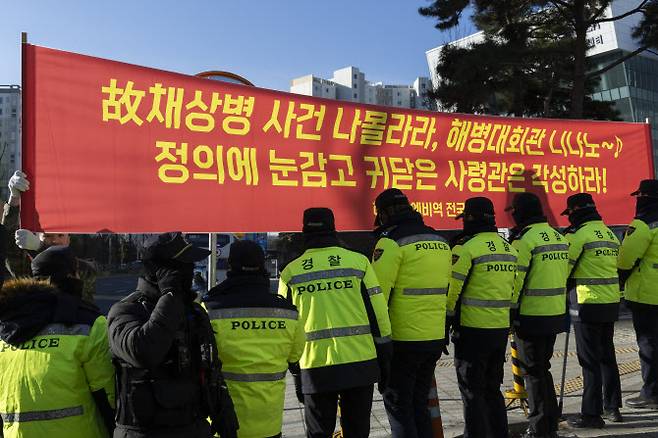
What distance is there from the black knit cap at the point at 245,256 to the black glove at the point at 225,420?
64cm

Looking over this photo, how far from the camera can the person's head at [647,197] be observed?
5.72m

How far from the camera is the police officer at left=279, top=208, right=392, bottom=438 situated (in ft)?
11.2

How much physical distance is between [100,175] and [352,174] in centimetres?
216

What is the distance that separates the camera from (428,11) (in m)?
16.2

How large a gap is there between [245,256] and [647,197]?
4753mm

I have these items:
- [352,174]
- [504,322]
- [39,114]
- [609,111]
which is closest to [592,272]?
[504,322]

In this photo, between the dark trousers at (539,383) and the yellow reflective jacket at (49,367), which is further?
the dark trousers at (539,383)

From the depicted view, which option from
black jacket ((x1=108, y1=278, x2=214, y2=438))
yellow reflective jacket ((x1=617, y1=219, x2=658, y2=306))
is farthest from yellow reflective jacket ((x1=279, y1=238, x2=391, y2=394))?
yellow reflective jacket ((x1=617, y1=219, x2=658, y2=306))

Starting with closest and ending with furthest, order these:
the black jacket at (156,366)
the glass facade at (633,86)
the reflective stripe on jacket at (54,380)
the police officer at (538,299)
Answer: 1. the black jacket at (156,366)
2. the reflective stripe on jacket at (54,380)
3. the police officer at (538,299)
4. the glass facade at (633,86)

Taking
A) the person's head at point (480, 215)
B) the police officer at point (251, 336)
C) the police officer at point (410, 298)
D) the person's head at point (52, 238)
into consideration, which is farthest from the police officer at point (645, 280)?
the person's head at point (52, 238)

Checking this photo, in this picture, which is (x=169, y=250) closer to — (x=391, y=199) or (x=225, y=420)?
A: (x=225, y=420)

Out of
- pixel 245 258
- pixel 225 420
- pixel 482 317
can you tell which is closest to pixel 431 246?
pixel 482 317

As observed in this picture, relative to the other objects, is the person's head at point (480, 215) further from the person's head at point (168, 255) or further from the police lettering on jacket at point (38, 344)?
the police lettering on jacket at point (38, 344)

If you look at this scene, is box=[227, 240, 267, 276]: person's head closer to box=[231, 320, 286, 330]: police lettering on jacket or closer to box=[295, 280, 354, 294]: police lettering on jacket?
box=[231, 320, 286, 330]: police lettering on jacket
